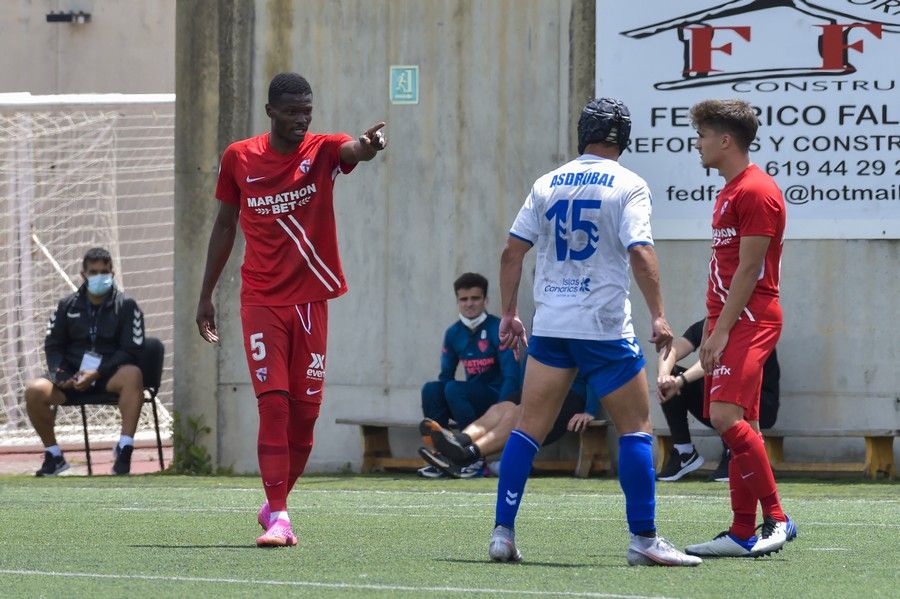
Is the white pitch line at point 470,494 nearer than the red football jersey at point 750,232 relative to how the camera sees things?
No

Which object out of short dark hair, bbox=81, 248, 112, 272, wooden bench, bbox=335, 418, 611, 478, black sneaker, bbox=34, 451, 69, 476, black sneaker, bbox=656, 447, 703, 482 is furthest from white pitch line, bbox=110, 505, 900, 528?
short dark hair, bbox=81, 248, 112, 272

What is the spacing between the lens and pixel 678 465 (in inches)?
505

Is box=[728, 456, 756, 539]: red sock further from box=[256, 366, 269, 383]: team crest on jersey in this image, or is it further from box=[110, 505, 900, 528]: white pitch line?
box=[256, 366, 269, 383]: team crest on jersey

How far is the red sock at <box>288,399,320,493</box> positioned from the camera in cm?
795

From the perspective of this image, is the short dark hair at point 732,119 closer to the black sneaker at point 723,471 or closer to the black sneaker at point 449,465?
the black sneaker at point 723,471

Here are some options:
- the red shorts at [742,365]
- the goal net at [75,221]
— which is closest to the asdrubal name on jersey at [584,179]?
the red shorts at [742,365]

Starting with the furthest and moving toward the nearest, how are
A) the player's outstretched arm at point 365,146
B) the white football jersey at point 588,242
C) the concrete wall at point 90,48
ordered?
the concrete wall at point 90,48, the player's outstretched arm at point 365,146, the white football jersey at point 588,242

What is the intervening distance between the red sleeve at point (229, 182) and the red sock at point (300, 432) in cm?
97

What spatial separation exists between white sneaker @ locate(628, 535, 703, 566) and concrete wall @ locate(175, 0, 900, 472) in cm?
680

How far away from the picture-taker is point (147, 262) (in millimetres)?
18453

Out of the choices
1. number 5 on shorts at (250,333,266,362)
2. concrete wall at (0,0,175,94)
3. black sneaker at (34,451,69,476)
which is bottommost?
black sneaker at (34,451,69,476)

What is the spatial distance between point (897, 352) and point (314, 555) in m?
7.12

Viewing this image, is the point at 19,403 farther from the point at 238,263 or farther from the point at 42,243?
the point at 238,263

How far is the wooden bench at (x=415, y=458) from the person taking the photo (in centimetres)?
1339
